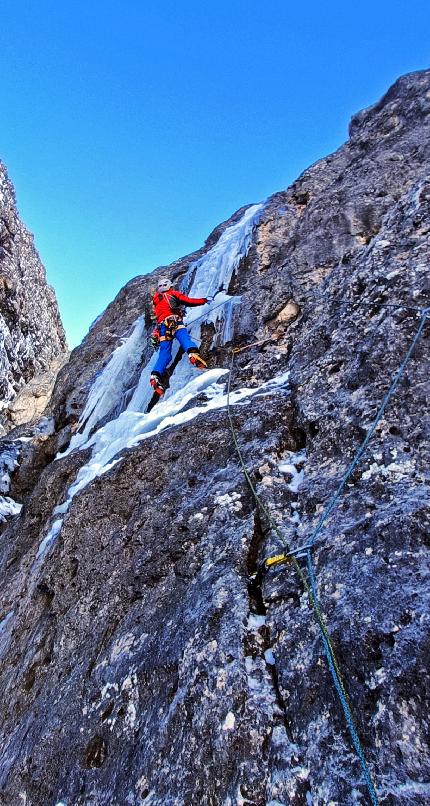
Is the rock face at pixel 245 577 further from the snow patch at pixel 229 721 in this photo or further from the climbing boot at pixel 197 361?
the climbing boot at pixel 197 361

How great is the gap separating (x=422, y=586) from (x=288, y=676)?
3.03 feet

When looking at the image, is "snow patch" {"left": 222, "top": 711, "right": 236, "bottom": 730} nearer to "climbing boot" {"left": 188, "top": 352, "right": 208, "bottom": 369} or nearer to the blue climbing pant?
"climbing boot" {"left": 188, "top": 352, "right": 208, "bottom": 369}

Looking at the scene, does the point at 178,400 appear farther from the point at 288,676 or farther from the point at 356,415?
the point at 288,676

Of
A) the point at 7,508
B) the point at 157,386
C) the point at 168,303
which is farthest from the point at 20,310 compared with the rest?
the point at 157,386

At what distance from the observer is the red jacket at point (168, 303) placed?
865 centimetres

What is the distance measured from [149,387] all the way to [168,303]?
165 cm

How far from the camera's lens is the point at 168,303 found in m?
8.84

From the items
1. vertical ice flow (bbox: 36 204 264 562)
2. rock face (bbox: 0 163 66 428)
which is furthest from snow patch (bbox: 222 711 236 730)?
rock face (bbox: 0 163 66 428)

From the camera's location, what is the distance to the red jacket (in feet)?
28.4

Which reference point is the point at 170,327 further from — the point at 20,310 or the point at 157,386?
the point at 20,310

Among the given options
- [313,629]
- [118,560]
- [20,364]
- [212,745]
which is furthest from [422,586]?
[20,364]

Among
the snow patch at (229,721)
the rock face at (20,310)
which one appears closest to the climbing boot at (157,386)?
the snow patch at (229,721)

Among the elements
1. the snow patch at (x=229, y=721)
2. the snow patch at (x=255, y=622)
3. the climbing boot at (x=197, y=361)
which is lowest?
the snow patch at (x=229, y=721)

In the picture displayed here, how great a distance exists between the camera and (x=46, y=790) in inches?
141
